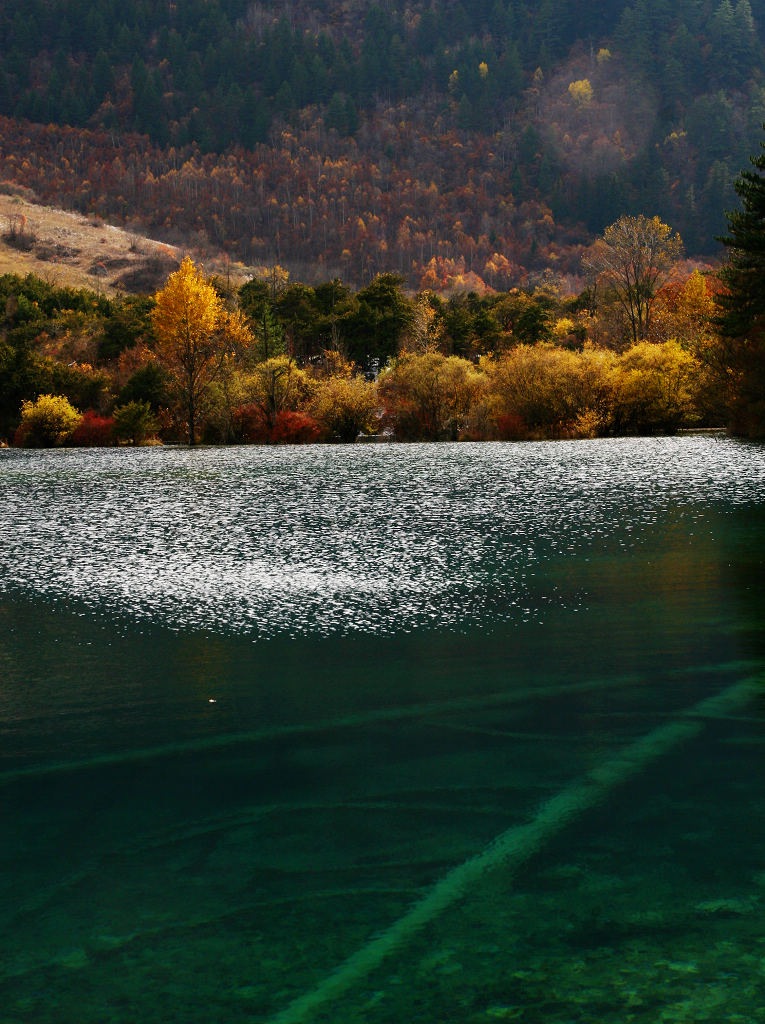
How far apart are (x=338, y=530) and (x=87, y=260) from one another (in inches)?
6809

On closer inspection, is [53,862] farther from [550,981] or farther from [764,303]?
[764,303]

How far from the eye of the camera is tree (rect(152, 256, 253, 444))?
218 feet

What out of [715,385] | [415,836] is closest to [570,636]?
[415,836]

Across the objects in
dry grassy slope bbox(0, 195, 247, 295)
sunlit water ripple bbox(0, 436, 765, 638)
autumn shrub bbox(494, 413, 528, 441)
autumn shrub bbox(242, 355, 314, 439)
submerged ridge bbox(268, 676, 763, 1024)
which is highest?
dry grassy slope bbox(0, 195, 247, 295)

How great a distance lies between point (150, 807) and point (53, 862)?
928mm

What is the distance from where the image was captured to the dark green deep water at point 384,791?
4922 mm

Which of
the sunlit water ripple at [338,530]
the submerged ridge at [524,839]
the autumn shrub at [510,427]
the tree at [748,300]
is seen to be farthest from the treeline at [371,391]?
the submerged ridge at [524,839]

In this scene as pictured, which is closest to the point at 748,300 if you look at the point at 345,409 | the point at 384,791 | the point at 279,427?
the point at 345,409

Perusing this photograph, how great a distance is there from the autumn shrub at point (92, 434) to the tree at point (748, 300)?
39395mm

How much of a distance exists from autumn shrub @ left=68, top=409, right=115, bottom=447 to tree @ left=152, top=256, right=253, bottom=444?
5.27 meters

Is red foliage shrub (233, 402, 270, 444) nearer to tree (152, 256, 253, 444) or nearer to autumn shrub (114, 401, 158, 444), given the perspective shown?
tree (152, 256, 253, 444)

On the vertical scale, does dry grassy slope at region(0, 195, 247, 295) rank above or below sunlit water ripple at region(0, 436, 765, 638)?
above

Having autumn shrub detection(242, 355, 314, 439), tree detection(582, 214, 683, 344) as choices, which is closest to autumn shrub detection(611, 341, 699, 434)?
autumn shrub detection(242, 355, 314, 439)

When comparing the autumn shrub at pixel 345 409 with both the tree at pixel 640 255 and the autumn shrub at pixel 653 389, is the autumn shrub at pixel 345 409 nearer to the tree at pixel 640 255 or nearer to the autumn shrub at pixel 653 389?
the autumn shrub at pixel 653 389
